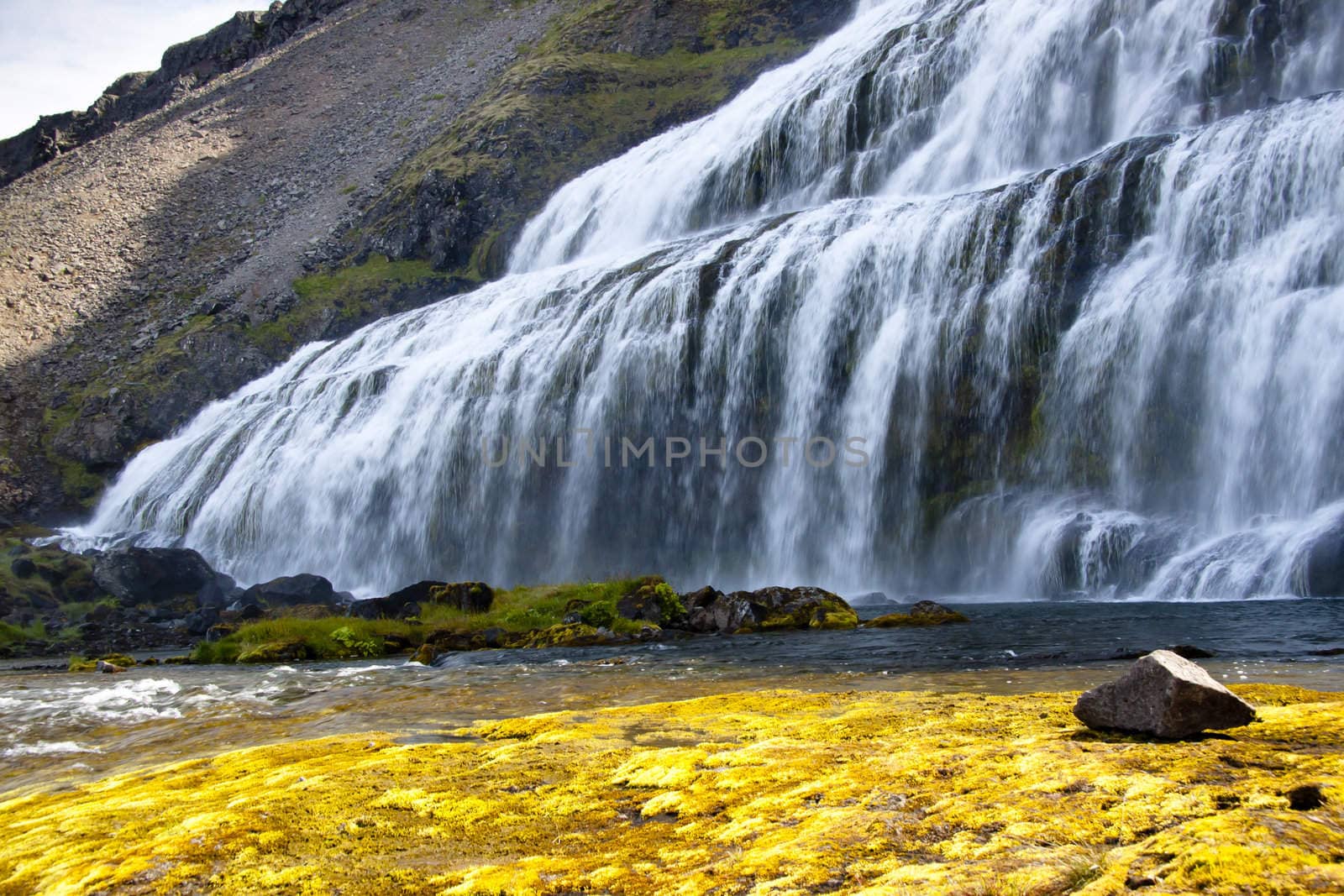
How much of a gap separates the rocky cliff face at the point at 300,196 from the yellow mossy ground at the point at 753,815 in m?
54.6

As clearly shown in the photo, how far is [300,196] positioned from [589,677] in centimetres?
7647

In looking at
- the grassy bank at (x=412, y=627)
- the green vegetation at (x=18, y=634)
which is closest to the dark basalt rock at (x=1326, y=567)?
the grassy bank at (x=412, y=627)

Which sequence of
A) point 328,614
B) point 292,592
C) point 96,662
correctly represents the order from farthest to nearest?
1. point 292,592
2. point 328,614
3. point 96,662

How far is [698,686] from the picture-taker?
11.7 meters

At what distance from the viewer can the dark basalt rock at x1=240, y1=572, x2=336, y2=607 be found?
1113 inches

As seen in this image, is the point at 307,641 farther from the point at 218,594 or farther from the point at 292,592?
the point at 218,594

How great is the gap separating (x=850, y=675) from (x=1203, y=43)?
3290 centimetres

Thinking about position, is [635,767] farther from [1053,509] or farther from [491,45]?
[491,45]

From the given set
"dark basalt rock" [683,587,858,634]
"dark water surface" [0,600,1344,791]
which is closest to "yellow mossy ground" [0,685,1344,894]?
"dark water surface" [0,600,1344,791]

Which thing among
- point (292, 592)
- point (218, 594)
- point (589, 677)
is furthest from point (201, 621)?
point (589, 677)

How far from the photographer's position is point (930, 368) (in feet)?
91.9

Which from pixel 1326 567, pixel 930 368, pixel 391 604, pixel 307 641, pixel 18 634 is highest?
pixel 930 368

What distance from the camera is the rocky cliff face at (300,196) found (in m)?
59.2

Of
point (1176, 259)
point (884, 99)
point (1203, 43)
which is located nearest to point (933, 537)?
point (1176, 259)
